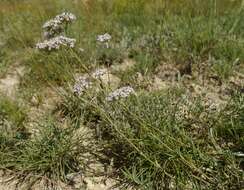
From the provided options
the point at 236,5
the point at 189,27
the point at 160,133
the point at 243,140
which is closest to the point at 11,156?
the point at 160,133

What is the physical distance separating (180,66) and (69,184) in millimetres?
2112

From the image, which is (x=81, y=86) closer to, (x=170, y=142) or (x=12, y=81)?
(x=170, y=142)

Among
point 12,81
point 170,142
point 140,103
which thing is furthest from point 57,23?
point 12,81

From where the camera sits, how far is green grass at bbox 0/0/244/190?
321cm

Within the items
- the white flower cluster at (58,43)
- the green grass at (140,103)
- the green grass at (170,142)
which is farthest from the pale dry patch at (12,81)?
the white flower cluster at (58,43)

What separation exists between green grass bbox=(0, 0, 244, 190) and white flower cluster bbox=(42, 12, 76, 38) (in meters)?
0.23

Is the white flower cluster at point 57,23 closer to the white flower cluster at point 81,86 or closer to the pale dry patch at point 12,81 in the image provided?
the white flower cluster at point 81,86

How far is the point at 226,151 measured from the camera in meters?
3.13

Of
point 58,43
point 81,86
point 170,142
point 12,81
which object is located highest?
point 58,43

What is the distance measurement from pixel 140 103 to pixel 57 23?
98 cm

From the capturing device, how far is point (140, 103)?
3.68 meters

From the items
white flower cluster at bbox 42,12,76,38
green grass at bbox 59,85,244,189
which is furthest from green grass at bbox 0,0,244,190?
white flower cluster at bbox 42,12,76,38

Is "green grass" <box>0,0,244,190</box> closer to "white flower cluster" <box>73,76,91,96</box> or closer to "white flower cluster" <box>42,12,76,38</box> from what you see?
"white flower cluster" <box>73,76,91,96</box>

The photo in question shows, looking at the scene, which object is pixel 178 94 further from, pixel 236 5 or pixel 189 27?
pixel 236 5
